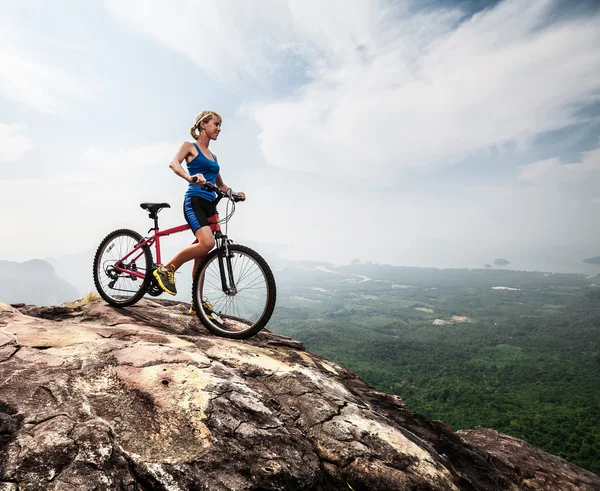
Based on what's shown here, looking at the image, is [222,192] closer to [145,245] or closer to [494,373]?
[145,245]

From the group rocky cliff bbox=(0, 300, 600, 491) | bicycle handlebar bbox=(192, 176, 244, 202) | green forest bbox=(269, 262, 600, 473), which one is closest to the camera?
rocky cliff bbox=(0, 300, 600, 491)

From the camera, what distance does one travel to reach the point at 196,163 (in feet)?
18.3

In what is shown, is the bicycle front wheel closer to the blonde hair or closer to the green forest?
the blonde hair

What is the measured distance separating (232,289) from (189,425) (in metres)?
2.80

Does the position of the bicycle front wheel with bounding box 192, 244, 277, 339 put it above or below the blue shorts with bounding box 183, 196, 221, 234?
below

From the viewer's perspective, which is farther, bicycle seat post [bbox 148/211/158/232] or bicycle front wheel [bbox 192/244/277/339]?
bicycle seat post [bbox 148/211/158/232]

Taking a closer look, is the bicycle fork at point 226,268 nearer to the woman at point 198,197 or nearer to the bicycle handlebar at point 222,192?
the woman at point 198,197

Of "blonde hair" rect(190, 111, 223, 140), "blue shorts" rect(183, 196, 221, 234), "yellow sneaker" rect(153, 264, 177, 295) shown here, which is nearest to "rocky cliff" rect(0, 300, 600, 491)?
"yellow sneaker" rect(153, 264, 177, 295)

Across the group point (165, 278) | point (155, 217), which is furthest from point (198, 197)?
point (165, 278)

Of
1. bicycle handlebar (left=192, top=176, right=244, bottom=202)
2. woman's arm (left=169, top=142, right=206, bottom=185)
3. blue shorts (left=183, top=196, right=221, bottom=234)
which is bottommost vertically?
blue shorts (left=183, top=196, right=221, bottom=234)

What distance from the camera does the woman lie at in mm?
5402

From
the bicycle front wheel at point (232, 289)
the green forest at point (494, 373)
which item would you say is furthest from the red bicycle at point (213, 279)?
the green forest at point (494, 373)

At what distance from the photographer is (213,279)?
5.55m

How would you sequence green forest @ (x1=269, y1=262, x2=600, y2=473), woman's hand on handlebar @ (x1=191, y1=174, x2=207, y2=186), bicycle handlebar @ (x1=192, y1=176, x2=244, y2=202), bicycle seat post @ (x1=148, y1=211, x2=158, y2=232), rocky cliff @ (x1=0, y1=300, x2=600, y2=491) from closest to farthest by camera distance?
rocky cliff @ (x1=0, y1=300, x2=600, y2=491), woman's hand on handlebar @ (x1=191, y1=174, x2=207, y2=186), bicycle handlebar @ (x1=192, y1=176, x2=244, y2=202), bicycle seat post @ (x1=148, y1=211, x2=158, y2=232), green forest @ (x1=269, y1=262, x2=600, y2=473)
